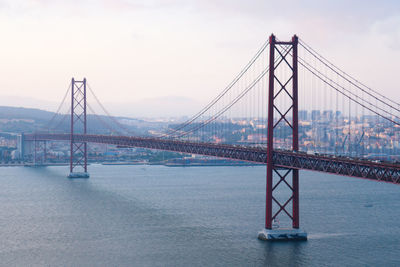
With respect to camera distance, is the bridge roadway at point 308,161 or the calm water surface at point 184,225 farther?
the calm water surface at point 184,225

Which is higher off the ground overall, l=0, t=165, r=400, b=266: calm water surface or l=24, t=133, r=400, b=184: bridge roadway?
l=24, t=133, r=400, b=184: bridge roadway

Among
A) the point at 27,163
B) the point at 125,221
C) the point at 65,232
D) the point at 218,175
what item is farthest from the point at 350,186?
the point at 27,163

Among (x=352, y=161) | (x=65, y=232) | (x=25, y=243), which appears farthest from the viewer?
(x=65, y=232)

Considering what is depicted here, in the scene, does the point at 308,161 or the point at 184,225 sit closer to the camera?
the point at 308,161

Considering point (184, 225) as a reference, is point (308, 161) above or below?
above

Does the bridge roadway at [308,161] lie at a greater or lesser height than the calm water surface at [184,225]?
greater

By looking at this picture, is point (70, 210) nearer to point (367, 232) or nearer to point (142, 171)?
point (367, 232)

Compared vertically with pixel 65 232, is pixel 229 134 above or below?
above

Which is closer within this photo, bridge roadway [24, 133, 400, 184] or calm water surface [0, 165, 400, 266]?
bridge roadway [24, 133, 400, 184]
